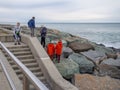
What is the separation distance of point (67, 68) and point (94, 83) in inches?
66.6

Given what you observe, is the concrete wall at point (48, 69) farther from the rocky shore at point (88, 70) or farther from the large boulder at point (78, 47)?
the large boulder at point (78, 47)

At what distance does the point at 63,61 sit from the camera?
1395 cm

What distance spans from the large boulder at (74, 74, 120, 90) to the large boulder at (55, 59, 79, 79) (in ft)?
1.77

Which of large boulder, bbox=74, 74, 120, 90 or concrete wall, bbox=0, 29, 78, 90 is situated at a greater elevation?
concrete wall, bbox=0, 29, 78, 90

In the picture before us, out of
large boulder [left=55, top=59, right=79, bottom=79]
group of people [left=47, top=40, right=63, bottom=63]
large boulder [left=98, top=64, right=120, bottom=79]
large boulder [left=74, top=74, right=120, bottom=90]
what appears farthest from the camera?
large boulder [left=98, top=64, right=120, bottom=79]

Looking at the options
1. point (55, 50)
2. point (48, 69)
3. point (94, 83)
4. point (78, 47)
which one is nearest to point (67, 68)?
point (55, 50)

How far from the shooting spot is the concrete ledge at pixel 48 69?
9.12 metres

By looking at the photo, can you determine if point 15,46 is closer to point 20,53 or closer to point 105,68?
point 20,53

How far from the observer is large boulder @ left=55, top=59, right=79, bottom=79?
13008mm

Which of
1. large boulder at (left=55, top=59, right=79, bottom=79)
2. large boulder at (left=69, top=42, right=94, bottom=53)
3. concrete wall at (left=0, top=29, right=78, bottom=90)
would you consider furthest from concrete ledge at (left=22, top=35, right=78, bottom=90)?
large boulder at (left=69, top=42, right=94, bottom=53)

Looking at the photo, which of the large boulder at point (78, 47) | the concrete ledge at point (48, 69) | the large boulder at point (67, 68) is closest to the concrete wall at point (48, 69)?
the concrete ledge at point (48, 69)

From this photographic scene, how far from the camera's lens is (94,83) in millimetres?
12305

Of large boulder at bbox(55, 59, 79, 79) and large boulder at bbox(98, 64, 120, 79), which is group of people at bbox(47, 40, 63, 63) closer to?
large boulder at bbox(55, 59, 79, 79)

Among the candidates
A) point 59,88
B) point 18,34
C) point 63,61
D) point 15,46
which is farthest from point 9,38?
point 59,88
